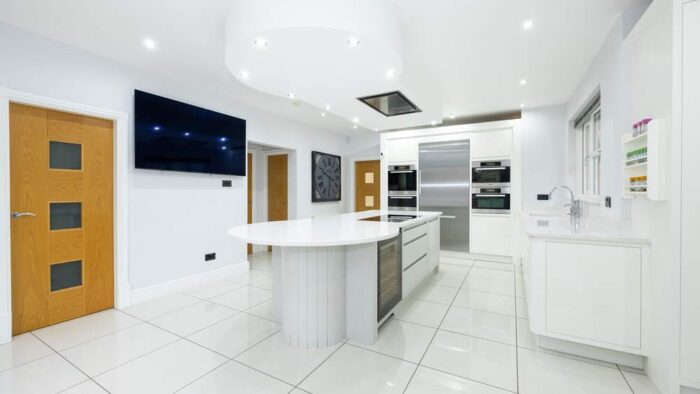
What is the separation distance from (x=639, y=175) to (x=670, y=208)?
1.22ft

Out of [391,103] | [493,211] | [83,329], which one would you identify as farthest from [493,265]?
[83,329]

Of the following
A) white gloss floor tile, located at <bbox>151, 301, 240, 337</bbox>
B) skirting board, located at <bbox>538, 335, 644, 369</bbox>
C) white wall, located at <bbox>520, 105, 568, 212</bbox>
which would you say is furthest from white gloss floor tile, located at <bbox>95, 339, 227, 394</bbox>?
white wall, located at <bbox>520, 105, 568, 212</bbox>

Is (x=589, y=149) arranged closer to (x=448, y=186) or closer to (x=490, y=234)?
(x=490, y=234)

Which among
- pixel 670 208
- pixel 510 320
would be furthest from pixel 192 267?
pixel 670 208

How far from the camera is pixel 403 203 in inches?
227

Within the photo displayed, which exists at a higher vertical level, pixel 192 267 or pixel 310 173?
pixel 310 173

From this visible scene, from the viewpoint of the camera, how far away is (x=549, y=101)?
14.6 ft

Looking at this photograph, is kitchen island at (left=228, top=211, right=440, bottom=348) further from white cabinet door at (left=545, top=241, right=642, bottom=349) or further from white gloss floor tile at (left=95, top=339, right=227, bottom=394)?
white cabinet door at (left=545, top=241, right=642, bottom=349)

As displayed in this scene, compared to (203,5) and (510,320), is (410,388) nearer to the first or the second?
(510,320)

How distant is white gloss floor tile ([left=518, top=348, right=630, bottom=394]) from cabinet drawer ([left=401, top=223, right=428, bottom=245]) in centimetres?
125

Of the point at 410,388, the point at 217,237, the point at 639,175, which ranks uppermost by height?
the point at 639,175

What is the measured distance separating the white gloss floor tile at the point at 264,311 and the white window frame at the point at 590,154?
3.47 meters

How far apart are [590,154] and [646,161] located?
2386 millimetres

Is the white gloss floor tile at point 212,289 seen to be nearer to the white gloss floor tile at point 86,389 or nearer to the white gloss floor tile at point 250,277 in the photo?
the white gloss floor tile at point 250,277
